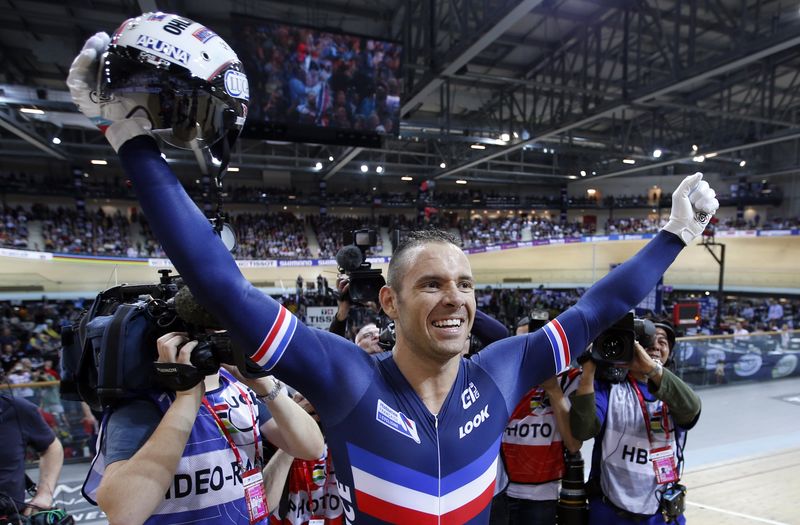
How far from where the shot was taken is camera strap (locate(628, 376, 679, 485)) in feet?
7.75

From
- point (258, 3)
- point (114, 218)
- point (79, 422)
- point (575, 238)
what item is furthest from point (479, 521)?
point (114, 218)

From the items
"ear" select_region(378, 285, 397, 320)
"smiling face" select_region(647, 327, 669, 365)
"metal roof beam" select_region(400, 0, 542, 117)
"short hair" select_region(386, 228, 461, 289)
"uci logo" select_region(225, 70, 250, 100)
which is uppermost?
"metal roof beam" select_region(400, 0, 542, 117)

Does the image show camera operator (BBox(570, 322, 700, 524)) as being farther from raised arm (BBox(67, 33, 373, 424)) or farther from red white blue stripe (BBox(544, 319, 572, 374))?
raised arm (BBox(67, 33, 373, 424))

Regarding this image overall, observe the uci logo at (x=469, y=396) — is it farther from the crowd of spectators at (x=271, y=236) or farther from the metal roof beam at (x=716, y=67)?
the crowd of spectators at (x=271, y=236)

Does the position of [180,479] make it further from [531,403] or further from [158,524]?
[531,403]

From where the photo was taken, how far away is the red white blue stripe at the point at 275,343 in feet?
3.72

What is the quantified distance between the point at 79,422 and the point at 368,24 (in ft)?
34.7

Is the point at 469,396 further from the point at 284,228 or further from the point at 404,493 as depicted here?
the point at 284,228

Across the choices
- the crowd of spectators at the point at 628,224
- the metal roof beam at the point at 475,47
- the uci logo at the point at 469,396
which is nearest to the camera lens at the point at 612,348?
the uci logo at the point at 469,396

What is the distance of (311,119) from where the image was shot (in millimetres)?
8352

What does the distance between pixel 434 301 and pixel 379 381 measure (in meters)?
0.30

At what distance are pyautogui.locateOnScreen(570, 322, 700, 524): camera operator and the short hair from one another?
4.13ft

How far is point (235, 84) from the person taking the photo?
1248mm

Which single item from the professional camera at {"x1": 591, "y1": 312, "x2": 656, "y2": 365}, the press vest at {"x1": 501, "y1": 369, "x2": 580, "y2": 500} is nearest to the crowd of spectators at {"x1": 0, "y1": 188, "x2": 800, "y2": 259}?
the press vest at {"x1": 501, "y1": 369, "x2": 580, "y2": 500}
